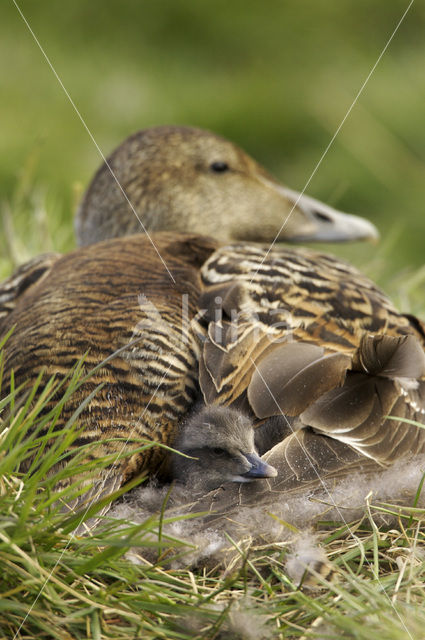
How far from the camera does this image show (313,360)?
2.71 m

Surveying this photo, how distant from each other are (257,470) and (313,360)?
39 centimetres

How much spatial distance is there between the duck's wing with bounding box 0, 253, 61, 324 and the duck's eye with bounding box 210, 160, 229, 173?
119 cm

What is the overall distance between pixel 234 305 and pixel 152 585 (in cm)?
101

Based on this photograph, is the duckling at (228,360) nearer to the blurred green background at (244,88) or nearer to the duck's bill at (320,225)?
the duck's bill at (320,225)

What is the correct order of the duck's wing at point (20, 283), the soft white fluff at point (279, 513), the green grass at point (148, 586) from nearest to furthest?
1. the green grass at point (148, 586)
2. the soft white fluff at point (279, 513)
3. the duck's wing at point (20, 283)

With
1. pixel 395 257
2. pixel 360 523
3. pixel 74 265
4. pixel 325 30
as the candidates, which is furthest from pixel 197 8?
pixel 360 523

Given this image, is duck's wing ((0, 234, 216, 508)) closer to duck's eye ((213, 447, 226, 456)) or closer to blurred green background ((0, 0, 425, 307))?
duck's eye ((213, 447, 226, 456))

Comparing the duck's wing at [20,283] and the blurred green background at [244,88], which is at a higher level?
the duck's wing at [20,283]

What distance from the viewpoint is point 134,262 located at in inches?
128

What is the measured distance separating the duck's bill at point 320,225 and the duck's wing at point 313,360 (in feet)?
4.84

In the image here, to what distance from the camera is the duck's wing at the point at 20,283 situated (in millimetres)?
3514

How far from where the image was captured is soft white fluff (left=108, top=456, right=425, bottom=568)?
2404 millimetres

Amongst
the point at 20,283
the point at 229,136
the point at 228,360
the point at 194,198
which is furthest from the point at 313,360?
the point at 229,136

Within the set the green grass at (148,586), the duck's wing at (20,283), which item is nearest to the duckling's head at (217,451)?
the green grass at (148,586)
